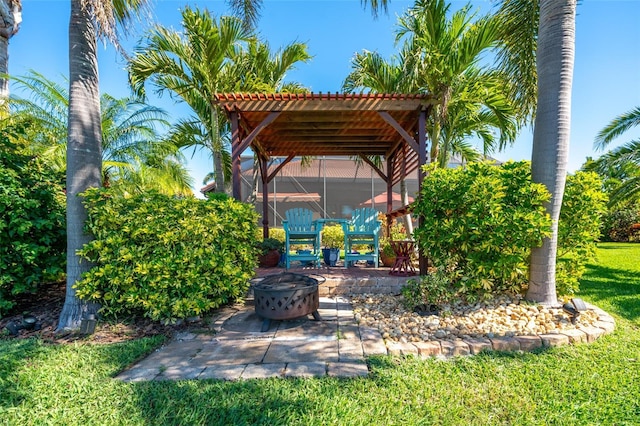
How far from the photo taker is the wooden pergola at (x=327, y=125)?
4.12 meters

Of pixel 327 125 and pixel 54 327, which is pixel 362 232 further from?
pixel 54 327

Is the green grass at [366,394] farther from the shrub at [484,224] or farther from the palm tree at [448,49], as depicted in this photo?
the palm tree at [448,49]

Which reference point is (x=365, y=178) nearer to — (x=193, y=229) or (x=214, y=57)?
(x=214, y=57)

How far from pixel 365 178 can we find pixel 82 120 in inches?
562

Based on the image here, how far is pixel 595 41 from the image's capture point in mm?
4395

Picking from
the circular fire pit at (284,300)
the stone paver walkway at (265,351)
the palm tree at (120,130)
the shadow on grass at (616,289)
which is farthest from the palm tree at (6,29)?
the shadow on grass at (616,289)

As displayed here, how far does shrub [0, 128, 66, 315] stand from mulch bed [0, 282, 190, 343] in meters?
0.18

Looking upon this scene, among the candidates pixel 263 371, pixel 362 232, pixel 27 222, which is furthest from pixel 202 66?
pixel 263 371

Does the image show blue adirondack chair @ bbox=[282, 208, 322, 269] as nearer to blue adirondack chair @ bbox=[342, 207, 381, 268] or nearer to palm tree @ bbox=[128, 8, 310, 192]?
blue adirondack chair @ bbox=[342, 207, 381, 268]

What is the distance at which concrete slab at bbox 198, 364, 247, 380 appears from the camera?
2014mm

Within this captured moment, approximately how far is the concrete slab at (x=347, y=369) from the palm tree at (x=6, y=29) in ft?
25.5

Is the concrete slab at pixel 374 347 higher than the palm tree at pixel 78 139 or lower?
lower

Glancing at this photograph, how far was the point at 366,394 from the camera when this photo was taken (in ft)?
5.79

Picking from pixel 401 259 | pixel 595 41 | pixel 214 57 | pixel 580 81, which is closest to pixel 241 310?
pixel 401 259
